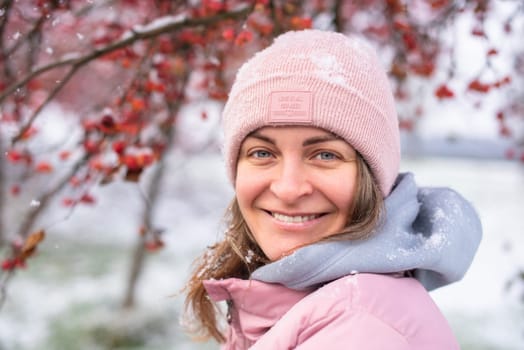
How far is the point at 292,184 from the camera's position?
1180 mm

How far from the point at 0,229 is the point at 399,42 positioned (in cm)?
644

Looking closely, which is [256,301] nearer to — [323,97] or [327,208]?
[327,208]

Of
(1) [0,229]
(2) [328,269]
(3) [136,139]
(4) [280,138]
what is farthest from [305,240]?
(1) [0,229]

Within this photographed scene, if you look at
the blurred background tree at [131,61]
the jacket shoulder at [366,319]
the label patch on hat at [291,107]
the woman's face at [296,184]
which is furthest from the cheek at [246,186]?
the blurred background tree at [131,61]

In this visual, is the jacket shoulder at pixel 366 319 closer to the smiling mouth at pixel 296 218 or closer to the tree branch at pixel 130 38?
the smiling mouth at pixel 296 218

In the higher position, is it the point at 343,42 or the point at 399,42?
the point at 399,42

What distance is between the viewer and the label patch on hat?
1.19 metres

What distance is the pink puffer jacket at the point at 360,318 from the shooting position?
3.15 ft

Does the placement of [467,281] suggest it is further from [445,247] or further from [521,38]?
[445,247]

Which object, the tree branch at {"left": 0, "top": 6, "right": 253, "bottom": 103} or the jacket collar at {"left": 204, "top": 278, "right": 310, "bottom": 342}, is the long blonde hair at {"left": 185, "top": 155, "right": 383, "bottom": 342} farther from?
the tree branch at {"left": 0, "top": 6, "right": 253, "bottom": 103}

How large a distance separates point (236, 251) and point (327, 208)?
291 mm

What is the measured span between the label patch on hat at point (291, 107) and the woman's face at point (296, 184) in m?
0.03

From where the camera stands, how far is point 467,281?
6.73m

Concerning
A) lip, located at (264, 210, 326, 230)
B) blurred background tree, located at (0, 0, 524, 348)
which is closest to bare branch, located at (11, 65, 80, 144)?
blurred background tree, located at (0, 0, 524, 348)
